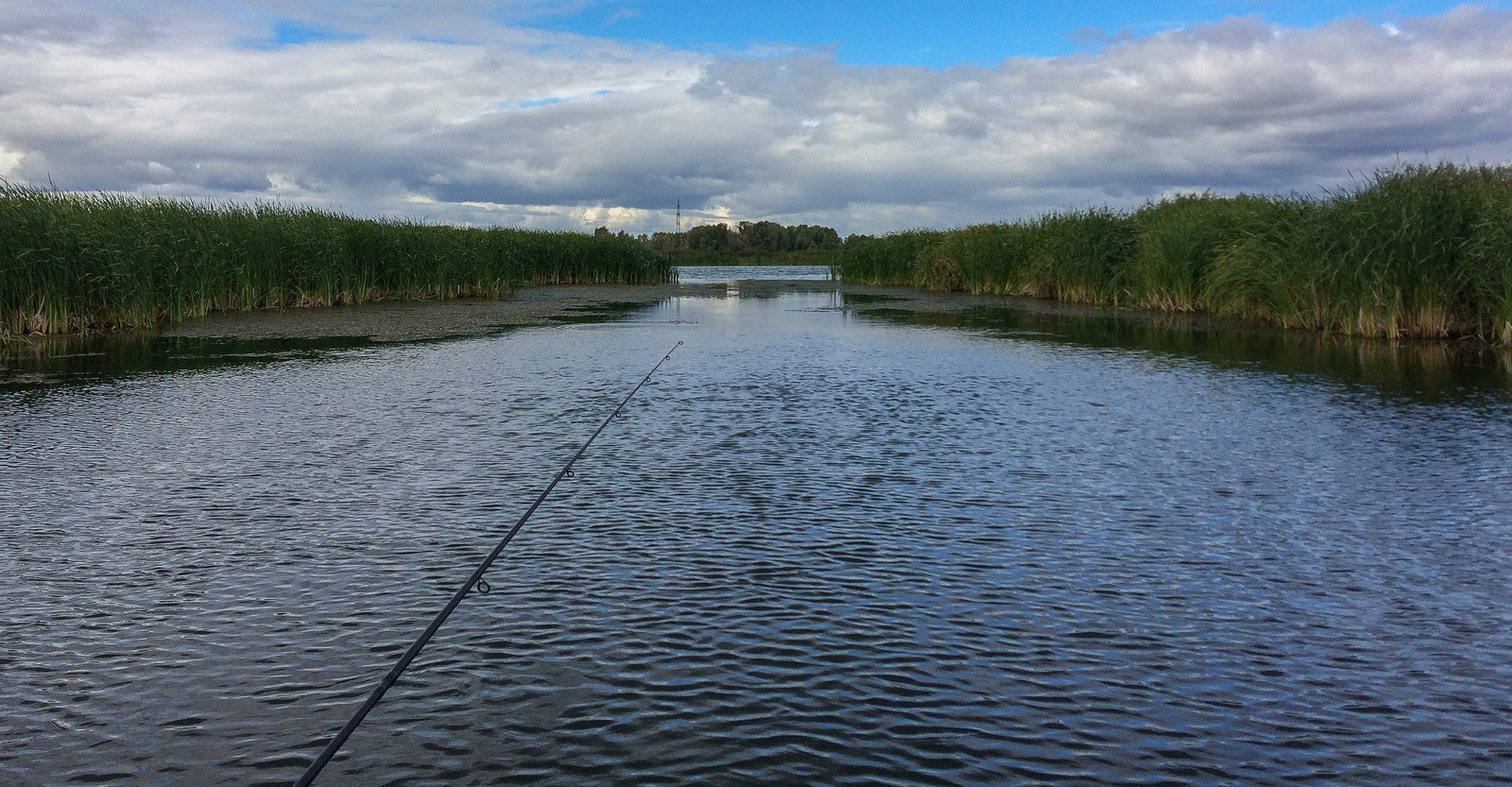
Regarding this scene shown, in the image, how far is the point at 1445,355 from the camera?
45.3 ft

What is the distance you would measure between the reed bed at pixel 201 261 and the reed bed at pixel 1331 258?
17.0 meters

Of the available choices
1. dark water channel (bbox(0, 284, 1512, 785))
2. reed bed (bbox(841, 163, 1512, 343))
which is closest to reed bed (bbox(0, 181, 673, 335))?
dark water channel (bbox(0, 284, 1512, 785))

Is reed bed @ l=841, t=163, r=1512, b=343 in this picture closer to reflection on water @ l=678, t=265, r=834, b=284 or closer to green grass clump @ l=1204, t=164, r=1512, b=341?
green grass clump @ l=1204, t=164, r=1512, b=341

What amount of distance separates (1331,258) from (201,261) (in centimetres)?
1914

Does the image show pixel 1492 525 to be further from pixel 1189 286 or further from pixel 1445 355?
pixel 1189 286

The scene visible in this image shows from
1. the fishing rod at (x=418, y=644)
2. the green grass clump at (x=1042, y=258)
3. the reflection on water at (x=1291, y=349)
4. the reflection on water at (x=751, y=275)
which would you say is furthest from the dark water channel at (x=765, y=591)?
the reflection on water at (x=751, y=275)

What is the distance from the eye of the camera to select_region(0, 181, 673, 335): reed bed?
15594 mm

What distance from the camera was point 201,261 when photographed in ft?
65.6

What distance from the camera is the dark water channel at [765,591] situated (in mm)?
3029

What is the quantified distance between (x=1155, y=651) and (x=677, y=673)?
5.37ft

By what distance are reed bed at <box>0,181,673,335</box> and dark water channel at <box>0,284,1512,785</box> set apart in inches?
291

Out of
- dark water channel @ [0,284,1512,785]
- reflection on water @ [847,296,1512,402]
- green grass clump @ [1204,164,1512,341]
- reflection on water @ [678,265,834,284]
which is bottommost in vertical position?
dark water channel @ [0,284,1512,785]

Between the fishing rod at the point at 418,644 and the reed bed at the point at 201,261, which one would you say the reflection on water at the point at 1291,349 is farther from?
the reed bed at the point at 201,261

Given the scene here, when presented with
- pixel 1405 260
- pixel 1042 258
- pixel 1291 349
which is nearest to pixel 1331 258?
pixel 1405 260
